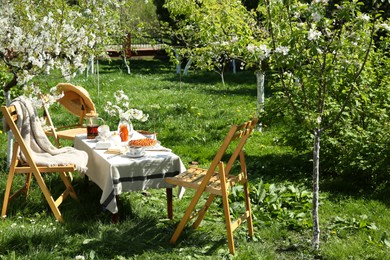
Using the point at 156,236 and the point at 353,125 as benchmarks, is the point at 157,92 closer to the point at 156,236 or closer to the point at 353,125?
the point at 353,125

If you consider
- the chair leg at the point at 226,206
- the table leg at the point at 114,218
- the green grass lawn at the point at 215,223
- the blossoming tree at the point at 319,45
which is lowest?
the green grass lawn at the point at 215,223

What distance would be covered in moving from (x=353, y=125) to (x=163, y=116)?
15.0 ft

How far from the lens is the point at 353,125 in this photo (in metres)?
7.16

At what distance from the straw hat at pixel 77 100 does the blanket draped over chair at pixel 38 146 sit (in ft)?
6.75

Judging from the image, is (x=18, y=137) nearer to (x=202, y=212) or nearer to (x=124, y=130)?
(x=124, y=130)

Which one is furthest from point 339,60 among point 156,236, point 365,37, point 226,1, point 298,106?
point 226,1

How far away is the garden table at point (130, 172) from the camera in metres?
5.01

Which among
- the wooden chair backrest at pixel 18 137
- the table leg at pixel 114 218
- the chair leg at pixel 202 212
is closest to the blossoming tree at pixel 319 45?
the chair leg at pixel 202 212

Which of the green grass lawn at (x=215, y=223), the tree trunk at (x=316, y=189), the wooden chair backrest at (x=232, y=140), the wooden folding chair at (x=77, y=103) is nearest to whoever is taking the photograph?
the wooden chair backrest at (x=232, y=140)

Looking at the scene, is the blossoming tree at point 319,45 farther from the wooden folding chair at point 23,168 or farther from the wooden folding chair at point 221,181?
the wooden folding chair at point 23,168

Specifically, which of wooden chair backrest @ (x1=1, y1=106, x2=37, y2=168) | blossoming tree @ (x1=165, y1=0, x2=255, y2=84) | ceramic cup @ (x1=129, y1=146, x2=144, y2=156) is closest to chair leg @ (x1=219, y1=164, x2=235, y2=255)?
ceramic cup @ (x1=129, y1=146, x2=144, y2=156)

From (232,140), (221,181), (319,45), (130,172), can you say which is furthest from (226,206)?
(319,45)

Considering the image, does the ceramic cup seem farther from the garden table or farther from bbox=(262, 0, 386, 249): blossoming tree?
bbox=(262, 0, 386, 249): blossoming tree

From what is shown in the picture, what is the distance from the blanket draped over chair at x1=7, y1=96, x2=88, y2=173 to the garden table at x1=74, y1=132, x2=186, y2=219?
8.3 inches
